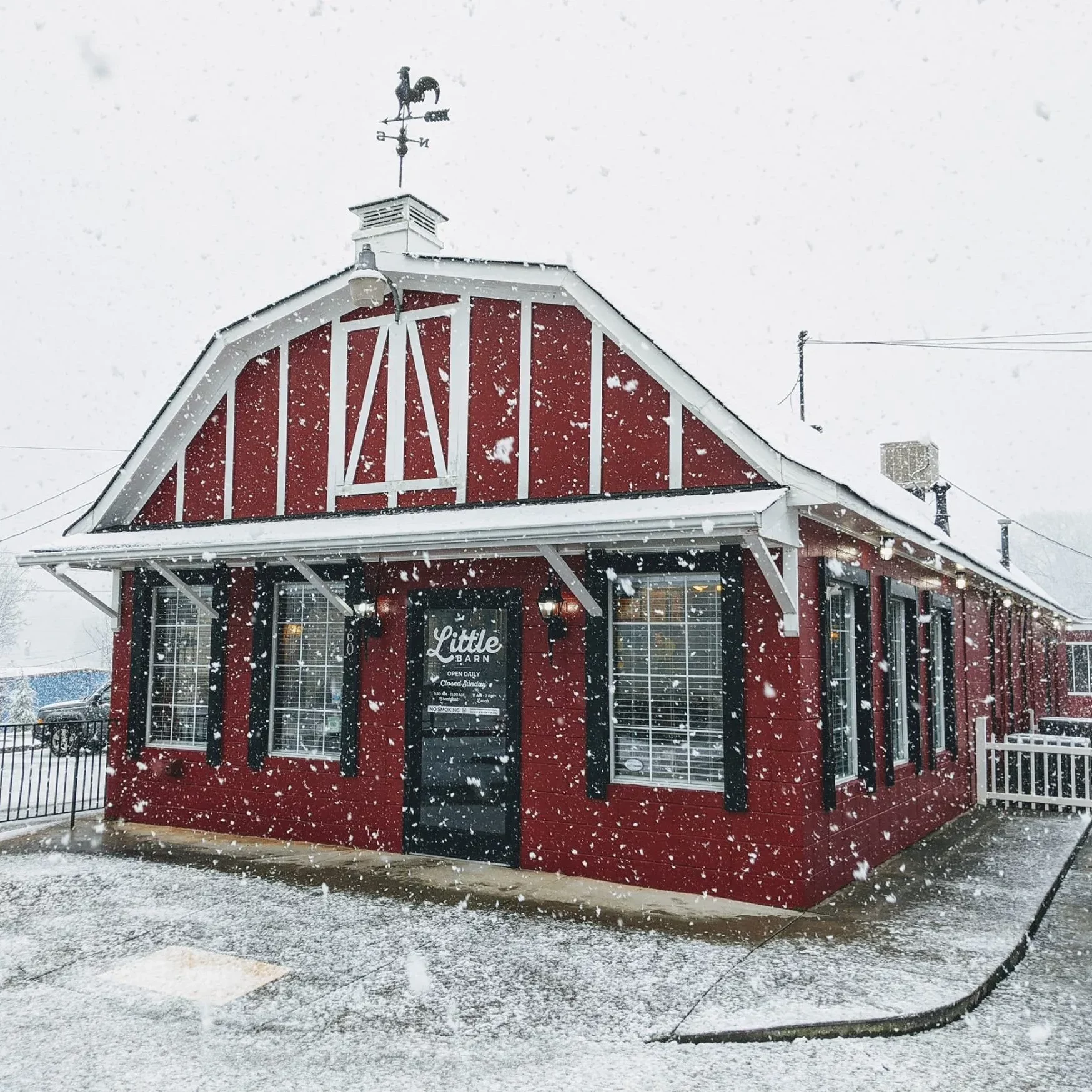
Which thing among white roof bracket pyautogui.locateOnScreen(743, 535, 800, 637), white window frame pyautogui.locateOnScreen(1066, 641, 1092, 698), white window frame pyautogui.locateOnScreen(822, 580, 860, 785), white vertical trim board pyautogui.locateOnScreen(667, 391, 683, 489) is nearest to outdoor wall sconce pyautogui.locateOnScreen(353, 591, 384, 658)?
white vertical trim board pyautogui.locateOnScreen(667, 391, 683, 489)

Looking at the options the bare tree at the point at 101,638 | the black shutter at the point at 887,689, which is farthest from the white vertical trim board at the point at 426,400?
the bare tree at the point at 101,638

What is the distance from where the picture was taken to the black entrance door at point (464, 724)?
878 centimetres

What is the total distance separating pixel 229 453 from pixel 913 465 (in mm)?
12017

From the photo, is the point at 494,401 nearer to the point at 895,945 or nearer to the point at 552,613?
the point at 552,613

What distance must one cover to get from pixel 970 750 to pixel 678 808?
7.79 m

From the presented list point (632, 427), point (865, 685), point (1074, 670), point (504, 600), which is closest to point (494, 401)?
point (632, 427)

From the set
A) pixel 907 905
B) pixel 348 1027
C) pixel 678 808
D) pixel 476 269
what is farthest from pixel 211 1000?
pixel 476 269

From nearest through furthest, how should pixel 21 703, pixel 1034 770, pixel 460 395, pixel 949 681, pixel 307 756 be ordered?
pixel 460 395
pixel 307 756
pixel 949 681
pixel 1034 770
pixel 21 703

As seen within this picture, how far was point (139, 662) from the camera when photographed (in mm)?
10969

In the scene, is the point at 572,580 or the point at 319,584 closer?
the point at 572,580

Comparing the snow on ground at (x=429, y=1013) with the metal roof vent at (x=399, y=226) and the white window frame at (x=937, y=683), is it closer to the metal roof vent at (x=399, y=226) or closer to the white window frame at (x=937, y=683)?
the white window frame at (x=937, y=683)

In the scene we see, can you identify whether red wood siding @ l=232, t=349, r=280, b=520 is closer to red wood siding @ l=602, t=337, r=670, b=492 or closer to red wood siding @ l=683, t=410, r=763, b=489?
red wood siding @ l=602, t=337, r=670, b=492

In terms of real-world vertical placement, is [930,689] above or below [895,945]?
above

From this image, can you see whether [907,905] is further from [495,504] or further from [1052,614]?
[1052,614]
